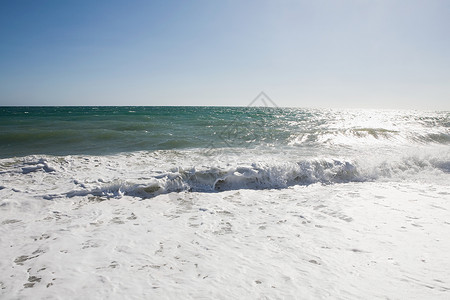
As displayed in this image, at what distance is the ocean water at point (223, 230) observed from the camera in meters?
2.89

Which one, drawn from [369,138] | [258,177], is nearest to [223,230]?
[258,177]

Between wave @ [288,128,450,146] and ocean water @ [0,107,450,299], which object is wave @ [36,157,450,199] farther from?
wave @ [288,128,450,146]

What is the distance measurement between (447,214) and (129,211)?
6.51 m

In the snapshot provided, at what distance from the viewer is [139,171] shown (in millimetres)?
7898

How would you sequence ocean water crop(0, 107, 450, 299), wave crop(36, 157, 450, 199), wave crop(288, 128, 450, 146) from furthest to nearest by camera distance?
wave crop(288, 128, 450, 146) → wave crop(36, 157, 450, 199) → ocean water crop(0, 107, 450, 299)

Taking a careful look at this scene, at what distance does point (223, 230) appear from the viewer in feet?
14.4

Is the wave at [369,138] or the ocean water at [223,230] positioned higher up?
the wave at [369,138]

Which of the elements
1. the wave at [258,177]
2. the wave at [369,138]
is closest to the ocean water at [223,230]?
the wave at [258,177]

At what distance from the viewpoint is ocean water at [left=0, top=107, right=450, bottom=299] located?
2.89 metres

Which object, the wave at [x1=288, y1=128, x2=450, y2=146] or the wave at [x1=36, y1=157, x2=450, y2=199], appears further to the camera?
the wave at [x1=288, y1=128, x2=450, y2=146]

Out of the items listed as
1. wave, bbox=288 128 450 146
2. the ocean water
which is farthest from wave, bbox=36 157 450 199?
wave, bbox=288 128 450 146

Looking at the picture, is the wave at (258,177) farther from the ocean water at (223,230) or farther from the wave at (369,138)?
the wave at (369,138)

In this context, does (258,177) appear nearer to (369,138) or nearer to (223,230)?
(223,230)

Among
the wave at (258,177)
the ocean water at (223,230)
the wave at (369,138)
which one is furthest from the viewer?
the wave at (369,138)
